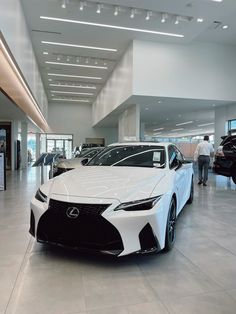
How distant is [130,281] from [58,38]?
31.1 feet

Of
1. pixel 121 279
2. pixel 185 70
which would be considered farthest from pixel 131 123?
pixel 121 279

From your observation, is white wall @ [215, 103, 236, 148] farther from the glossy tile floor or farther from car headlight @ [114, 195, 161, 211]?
car headlight @ [114, 195, 161, 211]

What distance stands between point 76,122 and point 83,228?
20.7m

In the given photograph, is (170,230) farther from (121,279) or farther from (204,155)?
(204,155)

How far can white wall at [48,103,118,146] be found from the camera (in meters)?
22.2

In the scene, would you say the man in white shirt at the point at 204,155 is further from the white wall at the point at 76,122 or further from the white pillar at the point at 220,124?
the white wall at the point at 76,122

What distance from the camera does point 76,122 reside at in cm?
2256

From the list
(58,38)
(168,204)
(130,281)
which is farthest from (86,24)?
(130,281)

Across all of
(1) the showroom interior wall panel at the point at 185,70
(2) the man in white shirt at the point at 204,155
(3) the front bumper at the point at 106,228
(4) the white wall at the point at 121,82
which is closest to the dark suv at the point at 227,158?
(2) the man in white shirt at the point at 204,155

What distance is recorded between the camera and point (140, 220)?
7.73 ft

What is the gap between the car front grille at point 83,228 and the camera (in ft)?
7.79

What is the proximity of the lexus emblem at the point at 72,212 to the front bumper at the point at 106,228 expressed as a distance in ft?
0.09

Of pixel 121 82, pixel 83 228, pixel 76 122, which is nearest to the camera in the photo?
pixel 83 228

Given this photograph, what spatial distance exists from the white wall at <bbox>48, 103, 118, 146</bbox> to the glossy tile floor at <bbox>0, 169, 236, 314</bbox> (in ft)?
63.6
